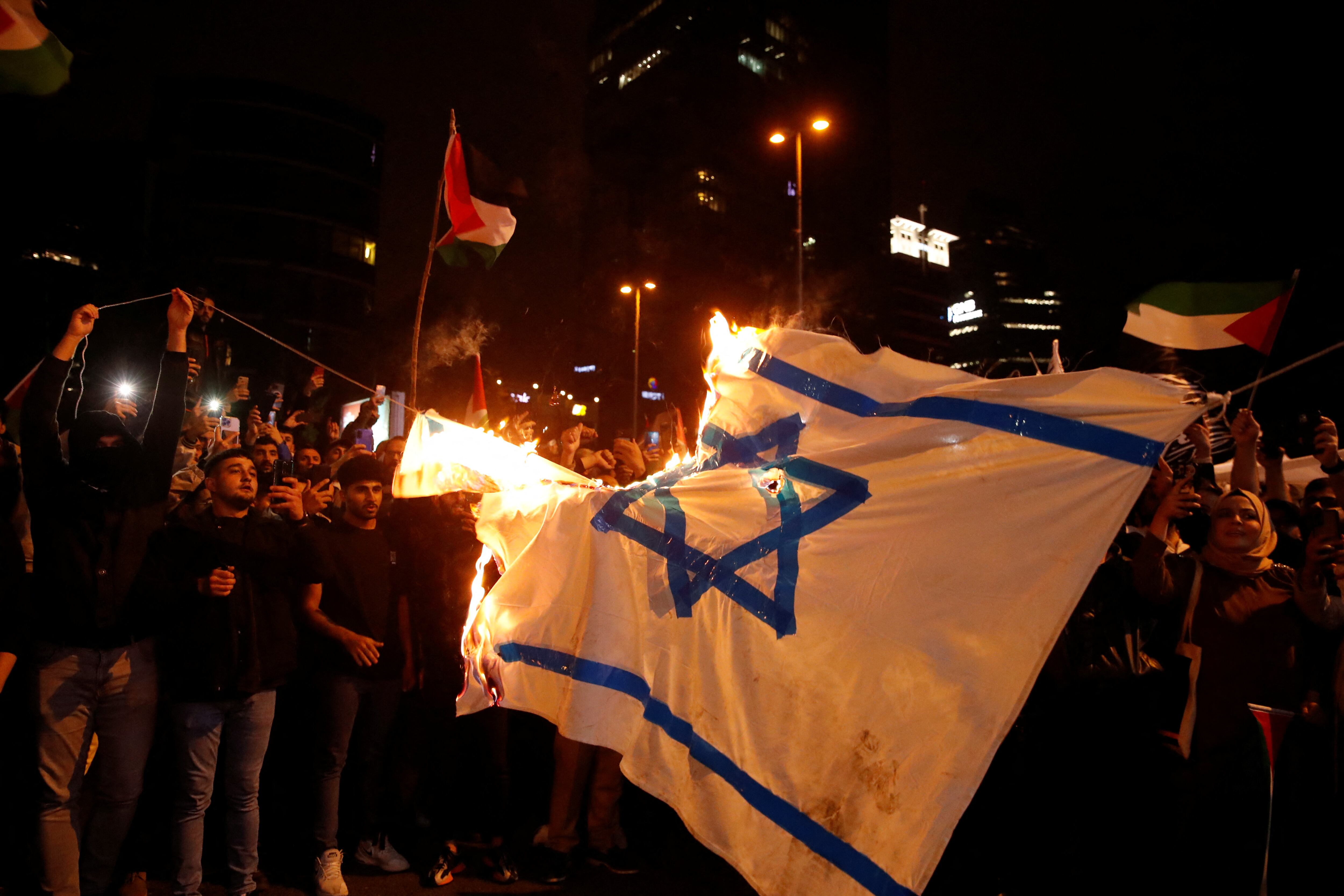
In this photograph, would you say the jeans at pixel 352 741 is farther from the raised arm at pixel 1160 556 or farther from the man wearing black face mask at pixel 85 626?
the raised arm at pixel 1160 556

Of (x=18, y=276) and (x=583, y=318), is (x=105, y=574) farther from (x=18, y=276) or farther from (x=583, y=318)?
(x=583, y=318)

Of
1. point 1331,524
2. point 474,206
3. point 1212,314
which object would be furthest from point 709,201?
point 1331,524

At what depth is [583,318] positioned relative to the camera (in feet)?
250

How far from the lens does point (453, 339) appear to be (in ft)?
126

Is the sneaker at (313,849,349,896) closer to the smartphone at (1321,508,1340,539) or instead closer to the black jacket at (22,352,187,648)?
the black jacket at (22,352,187,648)

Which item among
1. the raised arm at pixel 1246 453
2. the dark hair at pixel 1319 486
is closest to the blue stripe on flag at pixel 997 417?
the raised arm at pixel 1246 453

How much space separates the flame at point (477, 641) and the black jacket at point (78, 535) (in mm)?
1536

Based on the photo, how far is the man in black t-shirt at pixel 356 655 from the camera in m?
4.34

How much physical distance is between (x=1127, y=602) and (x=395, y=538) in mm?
4105

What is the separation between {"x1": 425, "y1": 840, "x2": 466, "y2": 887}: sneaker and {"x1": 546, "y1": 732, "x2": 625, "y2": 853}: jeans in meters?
0.50

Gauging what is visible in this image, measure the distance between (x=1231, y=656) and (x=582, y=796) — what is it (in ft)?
11.4

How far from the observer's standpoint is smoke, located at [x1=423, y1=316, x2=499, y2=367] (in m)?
34.7

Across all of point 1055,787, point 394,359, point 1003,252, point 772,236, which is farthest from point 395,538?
point 1003,252

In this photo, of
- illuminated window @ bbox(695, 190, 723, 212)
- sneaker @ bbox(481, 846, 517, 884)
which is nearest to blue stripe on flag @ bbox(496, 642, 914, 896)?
sneaker @ bbox(481, 846, 517, 884)
